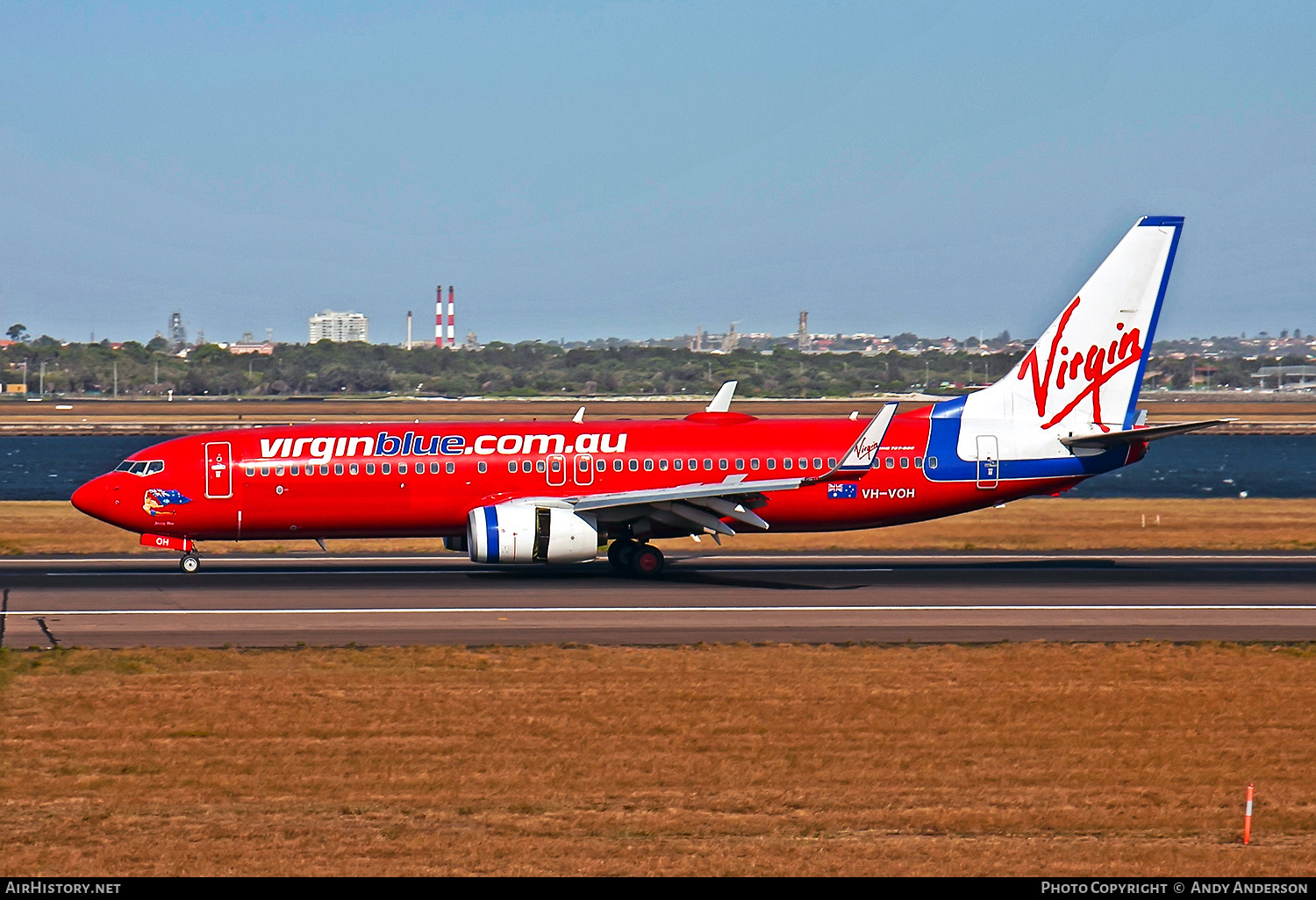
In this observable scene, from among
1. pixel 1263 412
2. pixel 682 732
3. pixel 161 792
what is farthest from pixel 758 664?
pixel 1263 412

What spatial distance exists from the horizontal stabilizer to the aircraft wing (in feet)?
20.7

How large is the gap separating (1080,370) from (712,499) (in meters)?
11.4

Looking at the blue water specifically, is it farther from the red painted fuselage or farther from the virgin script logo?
the red painted fuselage

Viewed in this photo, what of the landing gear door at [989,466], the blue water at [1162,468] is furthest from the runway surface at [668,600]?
the blue water at [1162,468]

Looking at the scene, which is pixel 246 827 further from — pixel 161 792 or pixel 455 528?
pixel 455 528

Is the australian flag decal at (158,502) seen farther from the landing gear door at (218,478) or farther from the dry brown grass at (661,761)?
the dry brown grass at (661,761)

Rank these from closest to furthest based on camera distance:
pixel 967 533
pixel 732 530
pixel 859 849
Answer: pixel 859 849 < pixel 732 530 < pixel 967 533

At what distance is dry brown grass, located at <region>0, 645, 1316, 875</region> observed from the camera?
13625 millimetres

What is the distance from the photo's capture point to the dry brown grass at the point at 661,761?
44.7 ft

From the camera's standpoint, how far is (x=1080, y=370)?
123 feet

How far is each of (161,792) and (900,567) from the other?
2452 cm

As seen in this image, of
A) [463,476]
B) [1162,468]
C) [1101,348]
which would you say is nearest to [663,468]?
[463,476]

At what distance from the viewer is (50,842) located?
13.8m

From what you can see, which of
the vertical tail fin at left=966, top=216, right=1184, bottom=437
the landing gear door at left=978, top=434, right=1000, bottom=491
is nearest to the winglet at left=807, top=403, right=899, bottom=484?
the landing gear door at left=978, top=434, right=1000, bottom=491
